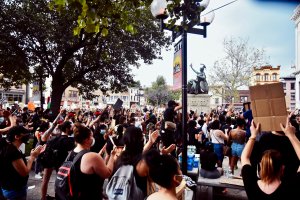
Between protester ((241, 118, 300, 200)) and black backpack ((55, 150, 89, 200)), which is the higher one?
protester ((241, 118, 300, 200))

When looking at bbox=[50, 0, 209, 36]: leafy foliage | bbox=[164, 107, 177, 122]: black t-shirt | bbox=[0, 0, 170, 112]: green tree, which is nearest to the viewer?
bbox=[50, 0, 209, 36]: leafy foliage

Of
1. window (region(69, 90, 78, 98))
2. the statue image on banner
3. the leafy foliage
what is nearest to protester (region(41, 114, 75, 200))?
the leafy foliage

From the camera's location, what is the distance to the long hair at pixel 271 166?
100 inches

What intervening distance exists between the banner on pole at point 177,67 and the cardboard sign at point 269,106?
1.39m

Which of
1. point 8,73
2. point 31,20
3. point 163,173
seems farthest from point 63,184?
point 8,73

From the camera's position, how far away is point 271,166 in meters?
2.55

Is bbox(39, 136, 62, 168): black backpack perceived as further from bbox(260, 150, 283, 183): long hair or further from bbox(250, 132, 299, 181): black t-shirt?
bbox(260, 150, 283, 183): long hair

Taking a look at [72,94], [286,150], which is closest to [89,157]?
[286,150]

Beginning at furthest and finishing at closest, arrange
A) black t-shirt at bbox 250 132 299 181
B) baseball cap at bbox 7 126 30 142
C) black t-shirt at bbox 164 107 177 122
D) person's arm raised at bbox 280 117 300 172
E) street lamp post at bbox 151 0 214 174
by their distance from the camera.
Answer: black t-shirt at bbox 164 107 177 122 → street lamp post at bbox 151 0 214 174 → baseball cap at bbox 7 126 30 142 → black t-shirt at bbox 250 132 299 181 → person's arm raised at bbox 280 117 300 172

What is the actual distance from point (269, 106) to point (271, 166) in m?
0.83

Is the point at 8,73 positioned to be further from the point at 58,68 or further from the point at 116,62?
the point at 116,62

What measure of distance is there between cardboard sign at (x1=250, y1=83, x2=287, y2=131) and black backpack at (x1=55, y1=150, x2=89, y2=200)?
7.14 feet

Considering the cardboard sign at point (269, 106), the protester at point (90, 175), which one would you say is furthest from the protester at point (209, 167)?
the protester at point (90, 175)

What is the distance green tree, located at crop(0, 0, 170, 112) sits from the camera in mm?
16000
